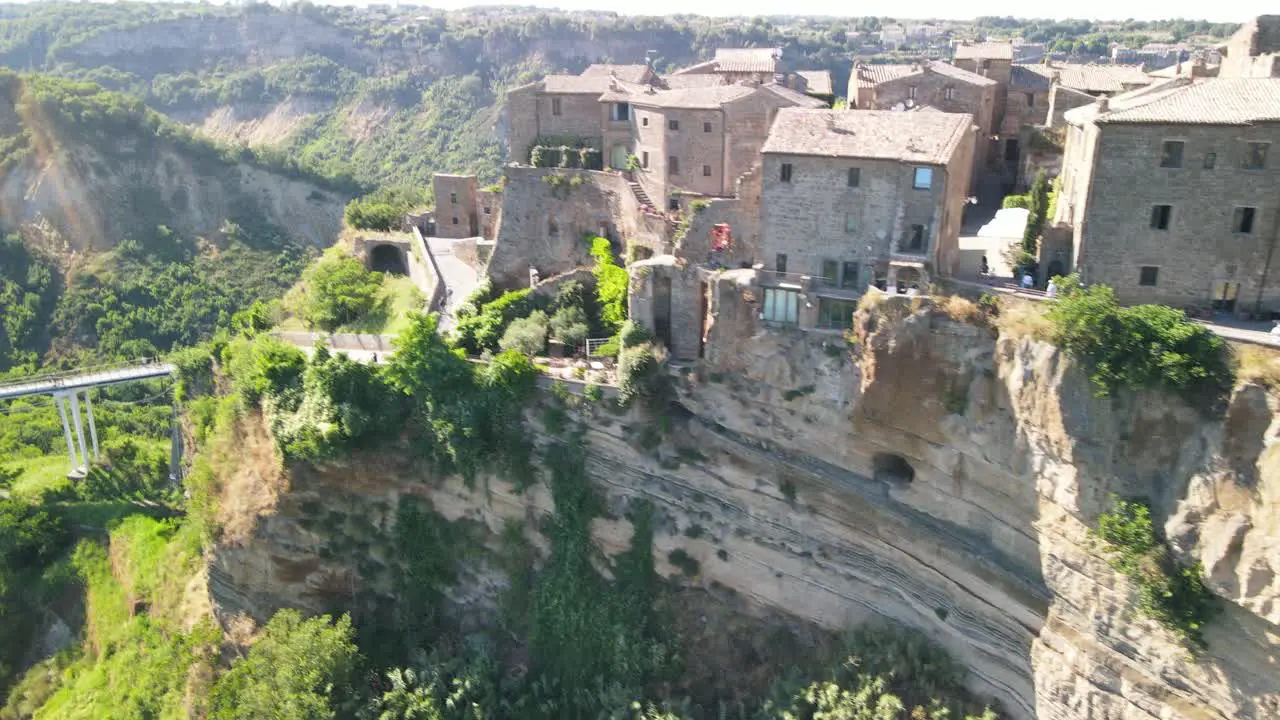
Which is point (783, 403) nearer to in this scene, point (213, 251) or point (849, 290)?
point (849, 290)

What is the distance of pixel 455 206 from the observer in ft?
186

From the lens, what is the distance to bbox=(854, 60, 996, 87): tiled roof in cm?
4359

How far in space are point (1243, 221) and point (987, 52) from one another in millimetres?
24089

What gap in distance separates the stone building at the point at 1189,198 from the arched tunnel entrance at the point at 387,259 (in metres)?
38.6

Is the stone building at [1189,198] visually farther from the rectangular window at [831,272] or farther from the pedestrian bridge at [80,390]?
the pedestrian bridge at [80,390]

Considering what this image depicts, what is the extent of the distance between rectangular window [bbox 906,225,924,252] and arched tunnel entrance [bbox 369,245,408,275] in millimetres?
33321

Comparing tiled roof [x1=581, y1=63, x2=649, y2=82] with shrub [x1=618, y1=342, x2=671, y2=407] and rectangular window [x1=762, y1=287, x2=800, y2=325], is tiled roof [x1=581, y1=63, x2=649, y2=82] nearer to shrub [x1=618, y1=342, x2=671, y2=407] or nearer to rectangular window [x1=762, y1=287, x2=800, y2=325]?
shrub [x1=618, y1=342, x2=671, y2=407]

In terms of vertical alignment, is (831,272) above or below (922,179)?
below

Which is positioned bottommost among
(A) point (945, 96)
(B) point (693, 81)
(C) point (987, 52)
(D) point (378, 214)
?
(D) point (378, 214)

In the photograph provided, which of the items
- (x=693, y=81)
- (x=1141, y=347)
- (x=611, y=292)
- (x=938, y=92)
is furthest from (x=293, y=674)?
(x=938, y=92)

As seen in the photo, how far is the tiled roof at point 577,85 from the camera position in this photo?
47.4m

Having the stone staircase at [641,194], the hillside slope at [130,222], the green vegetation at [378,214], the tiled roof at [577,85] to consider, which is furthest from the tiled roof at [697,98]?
the hillside slope at [130,222]

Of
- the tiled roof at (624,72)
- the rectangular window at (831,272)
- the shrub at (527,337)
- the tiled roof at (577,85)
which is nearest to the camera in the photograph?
the rectangular window at (831,272)

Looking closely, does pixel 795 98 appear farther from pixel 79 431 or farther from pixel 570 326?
pixel 79 431
